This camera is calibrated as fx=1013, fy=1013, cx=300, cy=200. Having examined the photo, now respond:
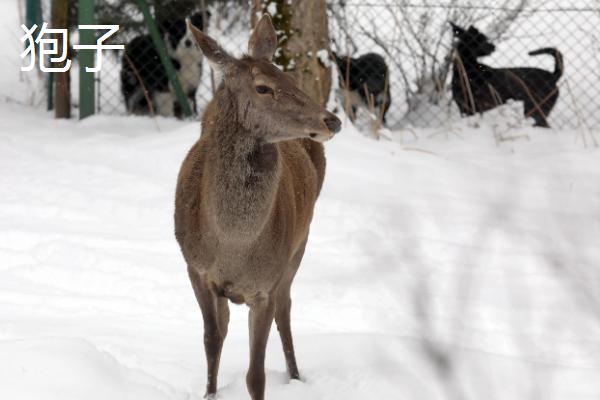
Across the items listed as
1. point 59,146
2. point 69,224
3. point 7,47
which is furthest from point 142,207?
point 7,47

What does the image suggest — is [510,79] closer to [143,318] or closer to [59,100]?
[59,100]

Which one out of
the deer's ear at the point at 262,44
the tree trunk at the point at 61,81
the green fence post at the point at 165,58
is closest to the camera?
the deer's ear at the point at 262,44

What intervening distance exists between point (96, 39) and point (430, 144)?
3.34 meters

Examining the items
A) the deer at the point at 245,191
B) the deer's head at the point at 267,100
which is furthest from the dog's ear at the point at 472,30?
the deer's head at the point at 267,100

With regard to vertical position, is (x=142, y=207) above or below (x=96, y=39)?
below

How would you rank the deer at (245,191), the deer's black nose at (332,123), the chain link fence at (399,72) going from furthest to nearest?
the chain link fence at (399,72) → the deer at (245,191) → the deer's black nose at (332,123)

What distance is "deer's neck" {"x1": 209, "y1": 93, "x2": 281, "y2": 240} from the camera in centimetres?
367

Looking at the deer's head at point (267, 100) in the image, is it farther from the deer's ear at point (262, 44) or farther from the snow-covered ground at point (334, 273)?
the snow-covered ground at point (334, 273)

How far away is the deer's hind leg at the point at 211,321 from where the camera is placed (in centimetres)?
397

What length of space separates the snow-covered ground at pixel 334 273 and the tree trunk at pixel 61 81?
0.22 metres

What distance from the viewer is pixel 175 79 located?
32.0 ft

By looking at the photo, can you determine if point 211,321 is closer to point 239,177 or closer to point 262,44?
point 239,177

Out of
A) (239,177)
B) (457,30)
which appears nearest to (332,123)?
(239,177)

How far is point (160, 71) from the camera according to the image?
10859mm
